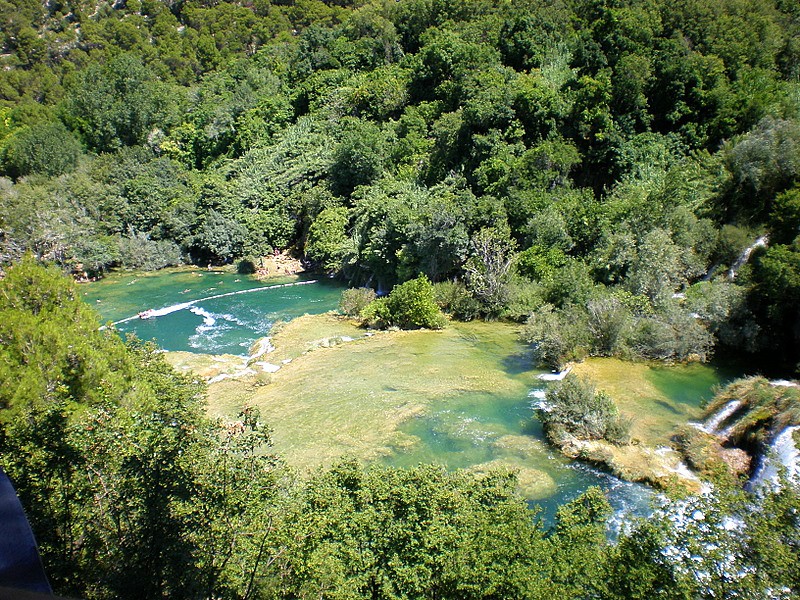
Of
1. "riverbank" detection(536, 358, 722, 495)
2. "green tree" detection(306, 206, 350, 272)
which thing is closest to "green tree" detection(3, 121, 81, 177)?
"green tree" detection(306, 206, 350, 272)

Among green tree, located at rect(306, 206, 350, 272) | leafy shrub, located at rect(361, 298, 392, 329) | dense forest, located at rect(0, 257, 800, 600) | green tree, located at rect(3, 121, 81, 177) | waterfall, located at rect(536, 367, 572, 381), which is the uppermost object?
green tree, located at rect(3, 121, 81, 177)

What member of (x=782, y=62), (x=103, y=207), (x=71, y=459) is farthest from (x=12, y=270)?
(x=782, y=62)

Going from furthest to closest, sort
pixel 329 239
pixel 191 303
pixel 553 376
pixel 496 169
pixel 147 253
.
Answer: pixel 147 253 → pixel 329 239 → pixel 191 303 → pixel 496 169 → pixel 553 376

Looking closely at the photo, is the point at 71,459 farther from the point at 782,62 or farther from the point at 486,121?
the point at 782,62

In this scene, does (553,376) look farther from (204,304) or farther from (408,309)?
(204,304)

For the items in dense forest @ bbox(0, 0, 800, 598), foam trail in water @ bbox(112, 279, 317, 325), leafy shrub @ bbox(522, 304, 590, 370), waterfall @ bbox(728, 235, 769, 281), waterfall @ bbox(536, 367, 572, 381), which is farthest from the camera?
foam trail in water @ bbox(112, 279, 317, 325)

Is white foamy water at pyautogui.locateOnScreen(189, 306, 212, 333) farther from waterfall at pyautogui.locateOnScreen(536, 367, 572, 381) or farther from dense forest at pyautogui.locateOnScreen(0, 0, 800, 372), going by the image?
waterfall at pyautogui.locateOnScreen(536, 367, 572, 381)

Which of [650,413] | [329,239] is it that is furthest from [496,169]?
[650,413]
